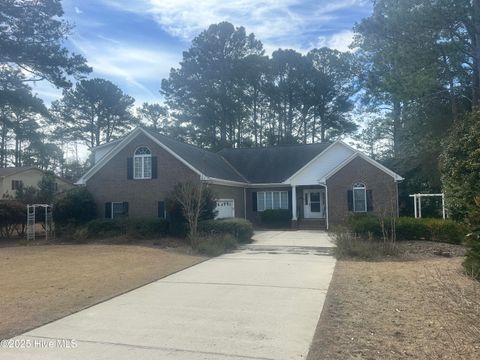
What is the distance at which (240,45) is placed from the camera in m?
49.6

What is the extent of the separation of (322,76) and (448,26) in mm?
29791

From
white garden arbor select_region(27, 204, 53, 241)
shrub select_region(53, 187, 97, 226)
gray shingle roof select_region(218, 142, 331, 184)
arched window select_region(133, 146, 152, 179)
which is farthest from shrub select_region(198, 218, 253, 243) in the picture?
gray shingle roof select_region(218, 142, 331, 184)

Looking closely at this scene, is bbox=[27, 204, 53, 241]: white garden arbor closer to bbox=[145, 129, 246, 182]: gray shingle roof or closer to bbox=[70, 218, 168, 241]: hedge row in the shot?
bbox=[70, 218, 168, 241]: hedge row

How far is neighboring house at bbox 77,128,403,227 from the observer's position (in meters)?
24.1

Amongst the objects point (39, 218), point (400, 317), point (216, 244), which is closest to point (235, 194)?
point (39, 218)

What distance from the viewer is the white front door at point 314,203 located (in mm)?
30250

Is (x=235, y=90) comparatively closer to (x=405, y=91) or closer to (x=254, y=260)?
(x=405, y=91)

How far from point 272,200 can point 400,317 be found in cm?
2399

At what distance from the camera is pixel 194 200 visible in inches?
740

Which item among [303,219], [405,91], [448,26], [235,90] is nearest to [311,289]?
[405,91]

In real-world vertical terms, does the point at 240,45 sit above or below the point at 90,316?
above

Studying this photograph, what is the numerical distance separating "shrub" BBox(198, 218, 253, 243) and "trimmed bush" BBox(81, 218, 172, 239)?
278 centimetres

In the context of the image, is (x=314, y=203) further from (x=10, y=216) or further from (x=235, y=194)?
(x=10, y=216)

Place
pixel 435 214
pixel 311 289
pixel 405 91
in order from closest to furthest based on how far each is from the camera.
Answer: pixel 311 289 → pixel 405 91 → pixel 435 214
